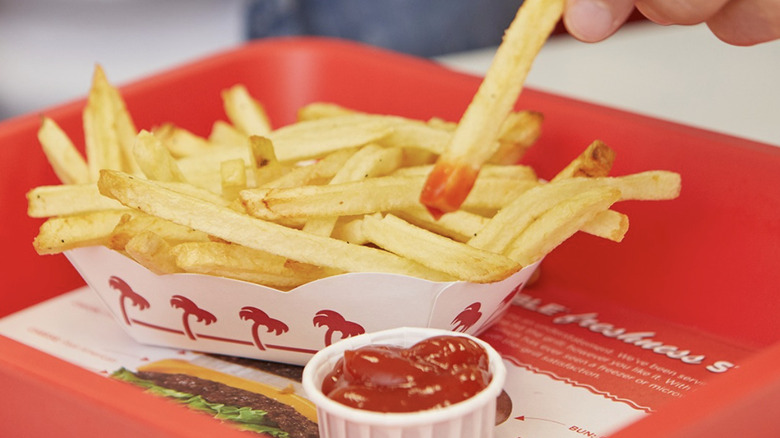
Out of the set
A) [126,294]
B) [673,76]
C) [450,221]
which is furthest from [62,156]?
[673,76]

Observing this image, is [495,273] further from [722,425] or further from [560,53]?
[560,53]

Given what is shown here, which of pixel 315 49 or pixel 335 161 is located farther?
pixel 315 49

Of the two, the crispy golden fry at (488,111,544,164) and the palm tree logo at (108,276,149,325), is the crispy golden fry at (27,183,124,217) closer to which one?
the palm tree logo at (108,276,149,325)

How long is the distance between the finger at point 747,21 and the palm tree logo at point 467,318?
2.06 feet

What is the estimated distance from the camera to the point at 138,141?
159 cm

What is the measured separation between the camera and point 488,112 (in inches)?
48.5

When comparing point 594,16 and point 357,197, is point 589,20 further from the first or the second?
point 357,197

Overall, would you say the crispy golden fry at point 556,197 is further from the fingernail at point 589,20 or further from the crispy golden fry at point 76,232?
the crispy golden fry at point 76,232

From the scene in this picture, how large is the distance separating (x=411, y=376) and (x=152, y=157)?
65 centimetres

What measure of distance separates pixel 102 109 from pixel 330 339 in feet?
2.21

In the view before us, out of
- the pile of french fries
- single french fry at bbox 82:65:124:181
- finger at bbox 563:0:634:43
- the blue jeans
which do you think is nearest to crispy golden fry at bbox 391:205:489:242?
the pile of french fries

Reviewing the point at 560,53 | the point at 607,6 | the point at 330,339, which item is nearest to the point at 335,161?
the point at 330,339

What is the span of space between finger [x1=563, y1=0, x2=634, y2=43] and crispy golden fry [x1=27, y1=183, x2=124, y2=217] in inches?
31.7

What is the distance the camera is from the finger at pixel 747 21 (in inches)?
59.7
